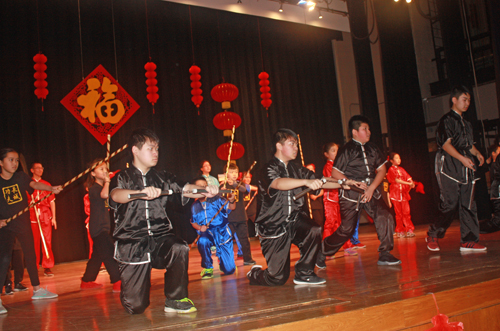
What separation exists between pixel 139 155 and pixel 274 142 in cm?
102

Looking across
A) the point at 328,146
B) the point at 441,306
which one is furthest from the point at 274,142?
the point at 328,146

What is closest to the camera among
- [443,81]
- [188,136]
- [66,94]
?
[66,94]

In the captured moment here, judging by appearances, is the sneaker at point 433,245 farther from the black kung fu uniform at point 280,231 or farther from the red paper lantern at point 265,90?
the red paper lantern at point 265,90

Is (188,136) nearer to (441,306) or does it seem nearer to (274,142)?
(274,142)

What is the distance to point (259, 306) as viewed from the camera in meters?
2.16

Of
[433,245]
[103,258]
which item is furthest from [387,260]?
[103,258]

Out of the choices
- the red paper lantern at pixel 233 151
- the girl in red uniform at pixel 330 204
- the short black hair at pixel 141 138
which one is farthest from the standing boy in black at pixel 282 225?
the red paper lantern at pixel 233 151

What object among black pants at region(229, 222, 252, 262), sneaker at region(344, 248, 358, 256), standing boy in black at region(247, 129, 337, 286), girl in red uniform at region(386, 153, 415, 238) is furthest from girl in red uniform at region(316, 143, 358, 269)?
standing boy in black at region(247, 129, 337, 286)

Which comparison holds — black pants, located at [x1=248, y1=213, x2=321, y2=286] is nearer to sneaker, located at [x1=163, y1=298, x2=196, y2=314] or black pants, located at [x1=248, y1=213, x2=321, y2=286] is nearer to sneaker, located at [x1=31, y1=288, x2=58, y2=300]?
sneaker, located at [x1=163, y1=298, x2=196, y2=314]

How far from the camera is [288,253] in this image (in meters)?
2.77

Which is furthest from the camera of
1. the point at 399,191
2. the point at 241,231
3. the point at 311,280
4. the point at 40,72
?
the point at 399,191

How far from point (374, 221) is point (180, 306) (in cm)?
182

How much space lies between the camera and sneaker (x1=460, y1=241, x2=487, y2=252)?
336 cm

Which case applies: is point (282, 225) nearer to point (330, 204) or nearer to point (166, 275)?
point (166, 275)
